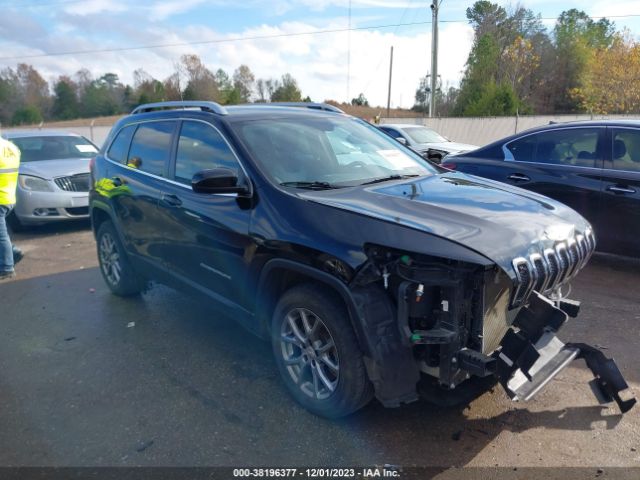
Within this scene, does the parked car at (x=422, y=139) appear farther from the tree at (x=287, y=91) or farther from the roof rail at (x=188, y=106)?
the tree at (x=287, y=91)

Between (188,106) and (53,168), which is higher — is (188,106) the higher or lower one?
the higher one

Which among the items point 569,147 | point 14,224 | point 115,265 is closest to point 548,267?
point 569,147

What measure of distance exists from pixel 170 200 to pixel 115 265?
1.75 m

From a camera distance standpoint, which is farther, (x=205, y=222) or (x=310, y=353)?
(x=205, y=222)

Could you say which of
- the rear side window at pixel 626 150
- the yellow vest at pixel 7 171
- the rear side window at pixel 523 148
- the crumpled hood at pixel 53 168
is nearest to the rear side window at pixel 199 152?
the yellow vest at pixel 7 171

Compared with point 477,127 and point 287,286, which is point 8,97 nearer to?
point 477,127

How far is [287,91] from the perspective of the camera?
58.9m

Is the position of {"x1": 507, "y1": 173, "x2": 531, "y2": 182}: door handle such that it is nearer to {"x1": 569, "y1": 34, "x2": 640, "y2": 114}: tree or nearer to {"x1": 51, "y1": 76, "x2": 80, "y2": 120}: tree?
{"x1": 569, "y1": 34, "x2": 640, "y2": 114}: tree

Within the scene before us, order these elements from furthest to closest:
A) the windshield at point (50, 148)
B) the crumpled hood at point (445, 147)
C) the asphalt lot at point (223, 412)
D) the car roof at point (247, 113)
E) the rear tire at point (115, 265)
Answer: the crumpled hood at point (445, 147) < the windshield at point (50, 148) < the rear tire at point (115, 265) < the car roof at point (247, 113) < the asphalt lot at point (223, 412)

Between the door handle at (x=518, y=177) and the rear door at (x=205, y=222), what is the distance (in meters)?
3.81

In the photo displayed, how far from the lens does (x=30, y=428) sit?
3.21 meters

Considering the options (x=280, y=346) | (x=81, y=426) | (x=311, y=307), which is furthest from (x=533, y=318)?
(x=81, y=426)

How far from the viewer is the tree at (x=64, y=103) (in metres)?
62.7

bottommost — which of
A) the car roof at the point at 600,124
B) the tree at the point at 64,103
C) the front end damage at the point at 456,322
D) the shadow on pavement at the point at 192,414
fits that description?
the shadow on pavement at the point at 192,414
